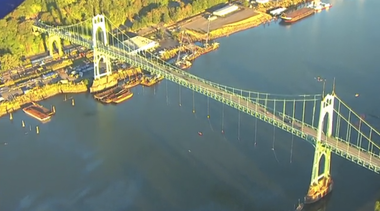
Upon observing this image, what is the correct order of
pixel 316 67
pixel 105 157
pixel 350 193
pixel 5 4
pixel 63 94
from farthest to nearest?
pixel 316 67 < pixel 63 94 < pixel 105 157 < pixel 350 193 < pixel 5 4

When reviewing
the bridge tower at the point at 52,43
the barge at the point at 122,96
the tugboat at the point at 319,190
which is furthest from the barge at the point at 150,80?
the tugboat at the point at 319,190

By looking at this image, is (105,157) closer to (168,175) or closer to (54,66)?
(168,175)

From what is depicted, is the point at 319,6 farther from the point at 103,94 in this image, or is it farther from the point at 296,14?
the point at 103,94

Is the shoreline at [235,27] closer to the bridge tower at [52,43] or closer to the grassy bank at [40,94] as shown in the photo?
the bridge tower at [52,43]

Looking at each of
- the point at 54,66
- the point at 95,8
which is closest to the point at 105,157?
the point at 54,66

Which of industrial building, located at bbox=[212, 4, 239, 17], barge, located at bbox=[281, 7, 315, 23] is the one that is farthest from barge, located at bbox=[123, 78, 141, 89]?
barge, located at bbox=[281, 7, 315, 23]

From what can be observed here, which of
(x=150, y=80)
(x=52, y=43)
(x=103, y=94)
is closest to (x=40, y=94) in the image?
(x=103, y=94)

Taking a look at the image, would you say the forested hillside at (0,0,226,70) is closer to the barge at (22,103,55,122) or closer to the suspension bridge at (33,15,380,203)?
the suspension bridge at (33,15,380,203)
